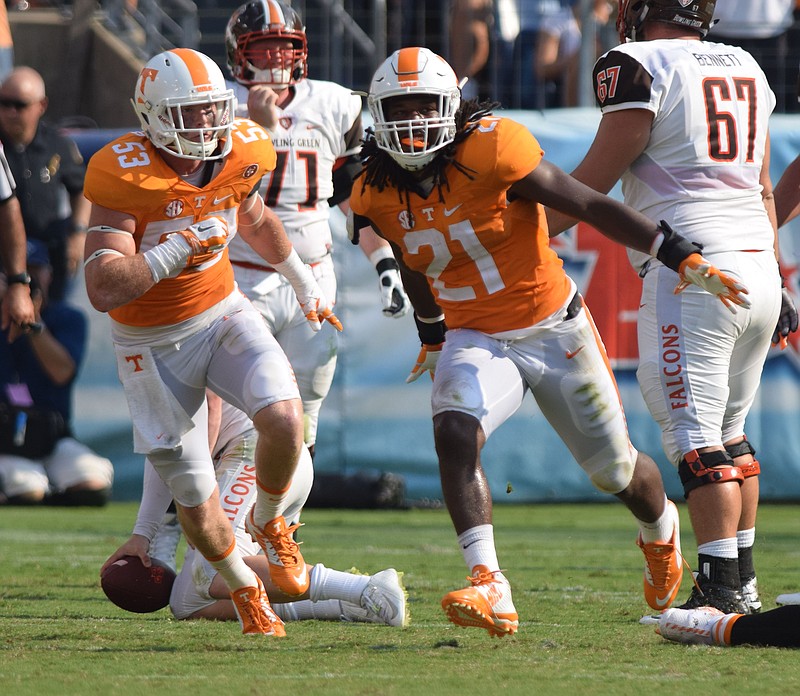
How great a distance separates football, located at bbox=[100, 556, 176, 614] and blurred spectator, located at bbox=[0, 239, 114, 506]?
4.51 m

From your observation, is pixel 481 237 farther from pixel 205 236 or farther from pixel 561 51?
pixel 561 51

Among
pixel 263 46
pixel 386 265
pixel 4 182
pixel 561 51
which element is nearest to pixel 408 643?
pixel 386 265

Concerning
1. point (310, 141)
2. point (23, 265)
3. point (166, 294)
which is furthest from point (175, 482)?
point (23, 265)

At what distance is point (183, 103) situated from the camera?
13.8 ft

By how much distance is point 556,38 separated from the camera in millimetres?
10234

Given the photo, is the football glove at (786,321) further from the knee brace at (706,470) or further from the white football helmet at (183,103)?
the white football helmet at (183,103)

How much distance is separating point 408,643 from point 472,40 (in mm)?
6780

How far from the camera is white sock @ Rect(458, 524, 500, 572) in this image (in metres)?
3.85

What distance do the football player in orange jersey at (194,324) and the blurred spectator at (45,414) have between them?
488 centimetres

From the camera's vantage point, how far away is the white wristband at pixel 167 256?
13.0 ft

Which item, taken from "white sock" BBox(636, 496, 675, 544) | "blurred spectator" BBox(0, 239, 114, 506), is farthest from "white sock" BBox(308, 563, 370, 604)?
"blurred spectator" BBox(0, 239, 114, 506)

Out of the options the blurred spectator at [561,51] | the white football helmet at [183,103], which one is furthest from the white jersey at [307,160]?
the blurred spectator at [561,51]

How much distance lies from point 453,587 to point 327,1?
6115 millimetres

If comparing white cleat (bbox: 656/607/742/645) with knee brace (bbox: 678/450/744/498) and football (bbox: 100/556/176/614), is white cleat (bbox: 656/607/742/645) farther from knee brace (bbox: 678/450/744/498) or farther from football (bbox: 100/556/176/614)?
football (bbox: 100/556/176/614)
